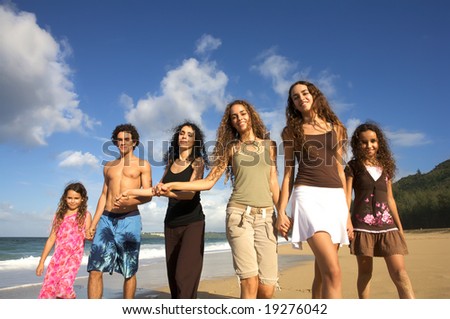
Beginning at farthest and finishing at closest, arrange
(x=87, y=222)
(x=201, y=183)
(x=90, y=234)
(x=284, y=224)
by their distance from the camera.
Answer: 1. (x=87, y=222)
2. (x=90, y=234)
3. (x=201, y=183)
4. (x=284, y=224)

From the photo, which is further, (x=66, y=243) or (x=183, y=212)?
(x=66, y=243)

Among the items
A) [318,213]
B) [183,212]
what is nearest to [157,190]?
[183,212]

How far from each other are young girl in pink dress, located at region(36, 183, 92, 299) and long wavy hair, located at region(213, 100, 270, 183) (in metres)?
2.42

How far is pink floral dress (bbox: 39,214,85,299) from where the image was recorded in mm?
4783

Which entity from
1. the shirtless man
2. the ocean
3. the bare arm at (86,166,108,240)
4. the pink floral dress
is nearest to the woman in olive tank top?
the shirtless man

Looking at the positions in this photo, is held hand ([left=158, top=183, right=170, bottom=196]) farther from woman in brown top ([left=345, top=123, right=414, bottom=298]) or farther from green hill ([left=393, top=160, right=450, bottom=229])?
green hill ([left=393, top=160, right=450, bottom=229])

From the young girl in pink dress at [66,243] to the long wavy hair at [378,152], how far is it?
3664 mm

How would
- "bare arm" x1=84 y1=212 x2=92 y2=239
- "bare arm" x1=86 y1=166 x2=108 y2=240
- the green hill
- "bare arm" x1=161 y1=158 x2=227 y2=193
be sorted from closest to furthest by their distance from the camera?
"bare arm" x1=161 y1=158 x2=227 y2=193 < "bare arm" x1=86 y1=166 x2=108 y2=240 < "bare arm" x1=84 y1=212 x2=92 y2=239 < the green hill

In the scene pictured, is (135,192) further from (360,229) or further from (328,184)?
(360,229)

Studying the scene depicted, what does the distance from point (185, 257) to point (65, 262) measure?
2.01 metres

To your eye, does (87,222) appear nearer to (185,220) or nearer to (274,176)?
(185,220)

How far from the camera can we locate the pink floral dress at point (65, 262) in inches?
188

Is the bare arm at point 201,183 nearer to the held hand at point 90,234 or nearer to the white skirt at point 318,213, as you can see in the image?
the white skirt at point 318,213

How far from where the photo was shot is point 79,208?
5.35 metres
